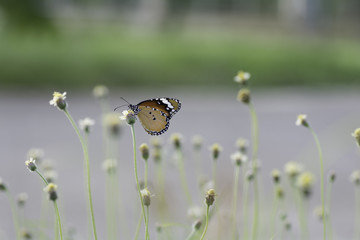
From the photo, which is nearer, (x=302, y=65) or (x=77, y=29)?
(x=302, y=65)

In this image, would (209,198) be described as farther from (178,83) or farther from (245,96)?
(178,83)

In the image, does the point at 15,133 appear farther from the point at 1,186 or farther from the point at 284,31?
the point at 284,31

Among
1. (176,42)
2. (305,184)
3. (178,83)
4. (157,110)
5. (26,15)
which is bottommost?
(305,184)

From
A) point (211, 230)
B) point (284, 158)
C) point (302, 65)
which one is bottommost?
point (211, 230)

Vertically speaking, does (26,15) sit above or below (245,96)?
above

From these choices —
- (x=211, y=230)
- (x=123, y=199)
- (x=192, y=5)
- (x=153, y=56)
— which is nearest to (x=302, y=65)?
(x=153, y=56)

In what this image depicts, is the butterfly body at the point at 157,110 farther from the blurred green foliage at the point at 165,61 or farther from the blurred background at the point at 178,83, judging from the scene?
the blurred green foliage at the point at 165,61

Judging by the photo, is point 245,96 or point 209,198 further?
point 245,96

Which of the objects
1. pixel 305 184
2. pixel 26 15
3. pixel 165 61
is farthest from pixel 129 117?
pixel 26 15
